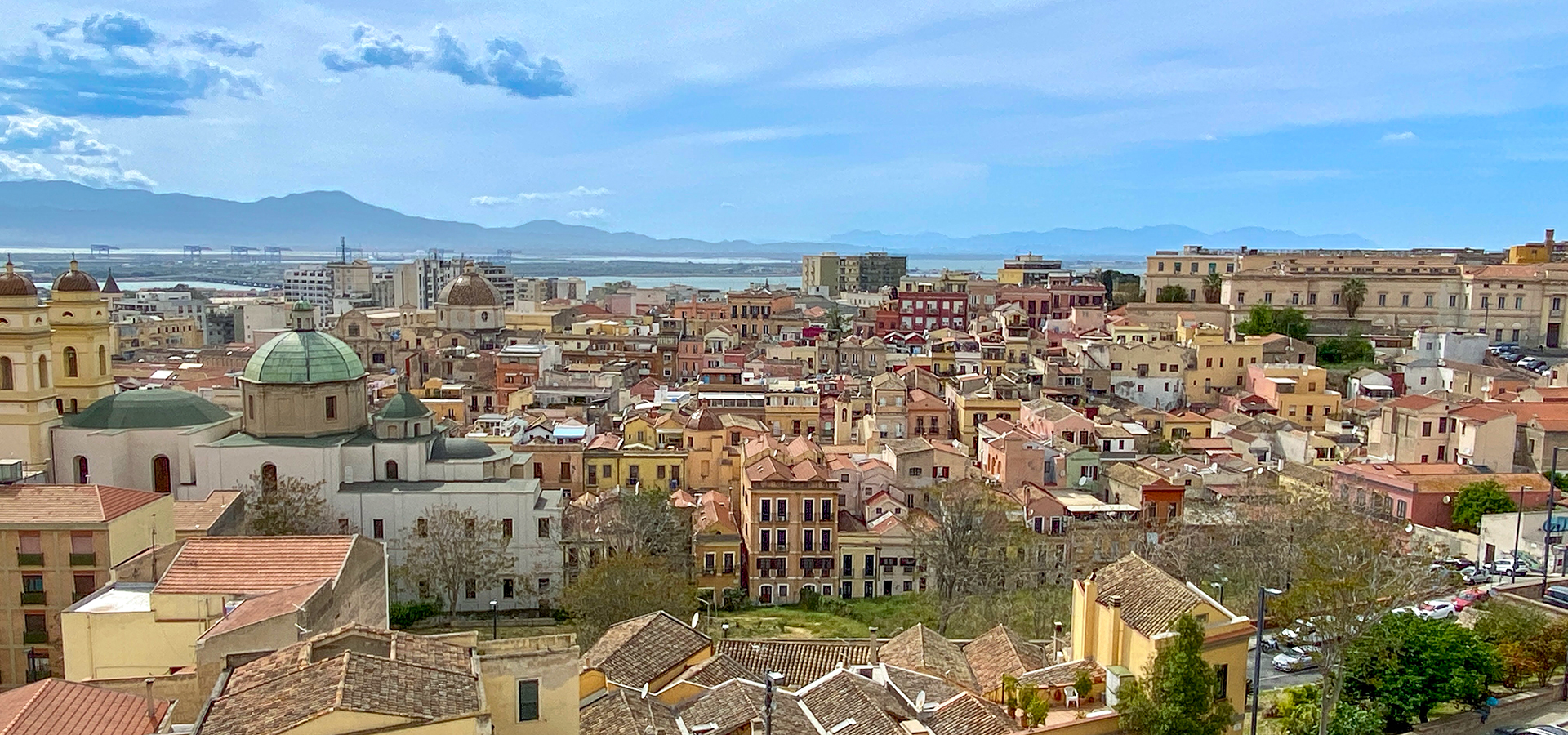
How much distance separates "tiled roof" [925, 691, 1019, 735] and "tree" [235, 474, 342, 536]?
19.8 m

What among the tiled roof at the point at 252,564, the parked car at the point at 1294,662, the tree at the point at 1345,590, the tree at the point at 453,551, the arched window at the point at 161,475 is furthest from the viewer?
the arched window at the point at 161,475

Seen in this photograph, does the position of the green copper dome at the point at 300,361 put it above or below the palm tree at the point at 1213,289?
below

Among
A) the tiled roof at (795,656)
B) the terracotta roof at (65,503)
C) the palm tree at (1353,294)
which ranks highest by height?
the palm tree at (1353,294)

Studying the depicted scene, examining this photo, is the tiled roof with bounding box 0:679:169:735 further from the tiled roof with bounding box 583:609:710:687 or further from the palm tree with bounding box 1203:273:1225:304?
the palm tree with bounding box 1203:273:1225:304

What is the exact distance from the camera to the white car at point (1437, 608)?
28009 mm

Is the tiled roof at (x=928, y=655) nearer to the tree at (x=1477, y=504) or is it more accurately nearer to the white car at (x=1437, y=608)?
the white car at (x=1437, y=608)

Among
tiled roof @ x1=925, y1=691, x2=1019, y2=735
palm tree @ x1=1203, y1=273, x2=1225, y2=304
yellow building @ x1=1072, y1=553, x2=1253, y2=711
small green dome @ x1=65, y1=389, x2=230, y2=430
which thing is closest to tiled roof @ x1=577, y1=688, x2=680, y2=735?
tiled roof @ x1=925, y1=691, x2=1019, y2=735

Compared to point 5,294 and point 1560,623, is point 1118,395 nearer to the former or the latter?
point 1560,623

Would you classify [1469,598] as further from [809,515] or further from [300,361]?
[300,361]

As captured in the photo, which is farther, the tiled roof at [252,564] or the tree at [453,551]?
the tree at [453,551]

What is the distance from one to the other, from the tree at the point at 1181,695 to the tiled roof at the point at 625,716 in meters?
6.82

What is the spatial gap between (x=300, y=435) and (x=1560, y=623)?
34618mm

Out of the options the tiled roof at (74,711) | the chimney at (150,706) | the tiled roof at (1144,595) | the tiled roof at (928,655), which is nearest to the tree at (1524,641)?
the tiled roof at (1144,595)

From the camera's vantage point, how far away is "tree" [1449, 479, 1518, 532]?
3678 cm
